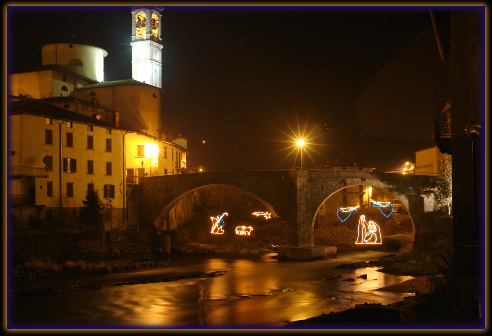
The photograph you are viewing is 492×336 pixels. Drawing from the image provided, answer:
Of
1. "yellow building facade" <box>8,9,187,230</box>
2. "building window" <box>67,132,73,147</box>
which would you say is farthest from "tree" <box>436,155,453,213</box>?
"building window" <box>67,132,73,147</box>

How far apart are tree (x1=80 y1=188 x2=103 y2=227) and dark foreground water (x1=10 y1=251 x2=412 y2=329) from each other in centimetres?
616

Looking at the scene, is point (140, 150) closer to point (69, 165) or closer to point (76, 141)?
point (76, 141)

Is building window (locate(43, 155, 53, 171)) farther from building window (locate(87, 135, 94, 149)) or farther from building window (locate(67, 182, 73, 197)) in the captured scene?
building window (locate(87, 135, 94, 149))

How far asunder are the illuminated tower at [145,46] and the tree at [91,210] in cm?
2910

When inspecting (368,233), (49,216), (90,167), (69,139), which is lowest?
(368,233)

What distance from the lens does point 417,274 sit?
90.3 feet

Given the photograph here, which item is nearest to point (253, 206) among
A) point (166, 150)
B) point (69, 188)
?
point (166, 150)

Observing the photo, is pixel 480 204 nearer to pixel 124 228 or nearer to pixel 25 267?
pixel 25 267

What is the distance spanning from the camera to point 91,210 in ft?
117

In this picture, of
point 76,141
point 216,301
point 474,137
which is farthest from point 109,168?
point 474,137

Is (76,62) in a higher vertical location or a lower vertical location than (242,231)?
higher

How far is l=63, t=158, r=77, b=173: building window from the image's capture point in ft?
117

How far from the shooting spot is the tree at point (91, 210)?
35625 mm

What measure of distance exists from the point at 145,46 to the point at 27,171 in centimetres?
3385
